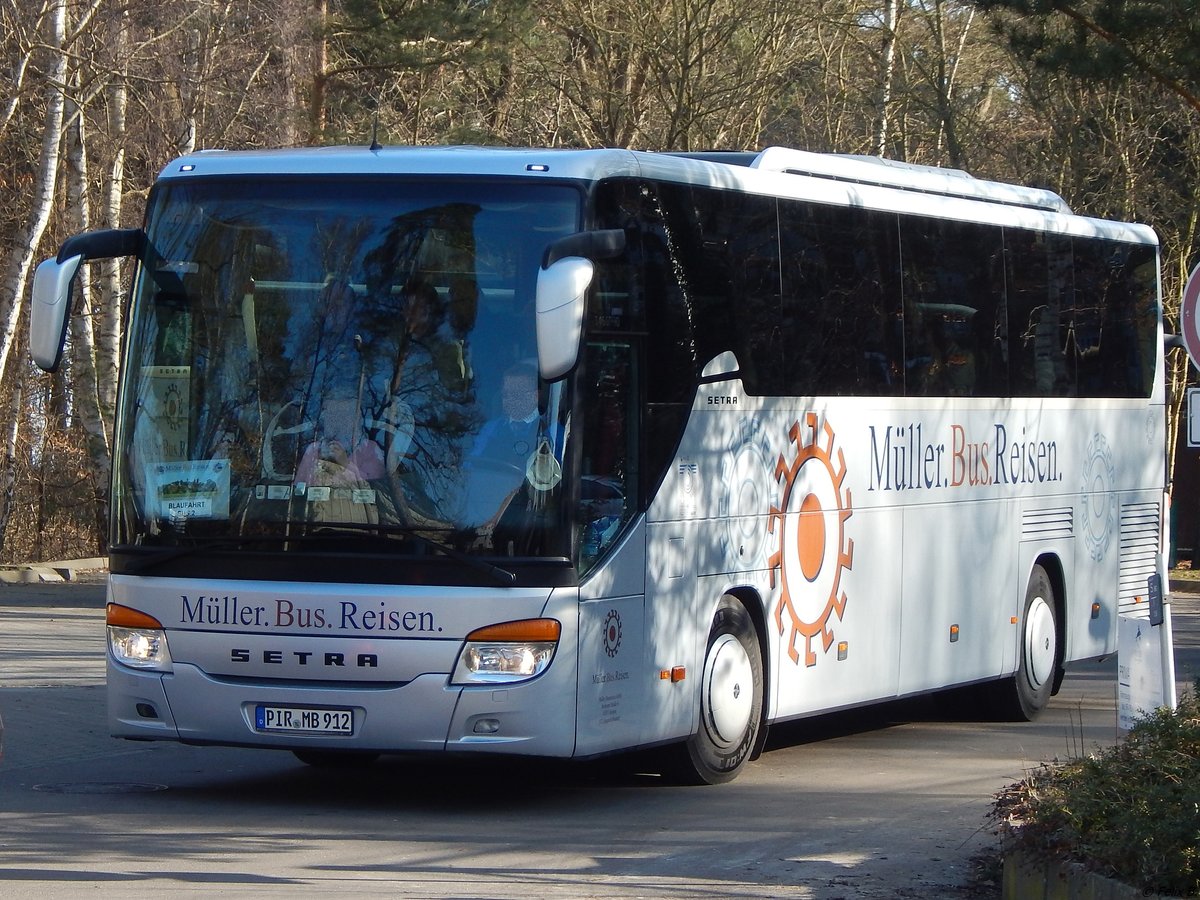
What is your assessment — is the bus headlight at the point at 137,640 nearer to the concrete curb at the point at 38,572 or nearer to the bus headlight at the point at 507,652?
the bus headlight at the point at 507,652

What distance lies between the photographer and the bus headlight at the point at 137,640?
9.55 metres

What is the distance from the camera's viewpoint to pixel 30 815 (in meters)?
9.38

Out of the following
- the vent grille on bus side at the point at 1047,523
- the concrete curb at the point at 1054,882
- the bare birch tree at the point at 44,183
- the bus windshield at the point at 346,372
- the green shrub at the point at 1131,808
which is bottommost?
the concrete curb at the point at 1054,882

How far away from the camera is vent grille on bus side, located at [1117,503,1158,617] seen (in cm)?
1551

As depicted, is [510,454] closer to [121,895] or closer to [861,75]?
[121,895]

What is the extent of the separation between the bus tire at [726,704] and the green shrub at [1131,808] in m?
2.27

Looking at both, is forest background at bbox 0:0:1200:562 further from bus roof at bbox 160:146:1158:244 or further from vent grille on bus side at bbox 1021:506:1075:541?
vent grille on bus side at bbox 1021:506:1075:541

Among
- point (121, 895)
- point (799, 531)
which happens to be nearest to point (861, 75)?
point (799, 531)

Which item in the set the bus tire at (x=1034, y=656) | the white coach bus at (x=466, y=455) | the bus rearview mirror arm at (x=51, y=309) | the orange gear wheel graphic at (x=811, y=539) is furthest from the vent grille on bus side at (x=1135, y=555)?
the bus rearview mirror arm at (x=51, y=309)

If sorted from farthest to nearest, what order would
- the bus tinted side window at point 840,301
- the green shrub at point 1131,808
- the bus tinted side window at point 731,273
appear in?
the bus tinted side window at point 840,301, the bus tinted side window at point 731,273, the green shrub at point 1131,808

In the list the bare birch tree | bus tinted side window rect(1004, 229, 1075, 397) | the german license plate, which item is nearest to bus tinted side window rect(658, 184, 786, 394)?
the german license plate

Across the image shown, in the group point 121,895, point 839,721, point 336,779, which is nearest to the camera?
point 121,895

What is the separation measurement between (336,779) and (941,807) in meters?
3.38

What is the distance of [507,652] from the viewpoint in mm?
9109
